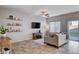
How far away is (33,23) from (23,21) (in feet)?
1.09

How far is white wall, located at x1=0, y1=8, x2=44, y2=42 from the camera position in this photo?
223 cm

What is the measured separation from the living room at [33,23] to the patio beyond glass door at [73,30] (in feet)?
0.18

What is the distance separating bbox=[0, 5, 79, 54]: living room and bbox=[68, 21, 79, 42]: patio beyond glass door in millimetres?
55

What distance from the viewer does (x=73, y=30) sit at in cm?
239

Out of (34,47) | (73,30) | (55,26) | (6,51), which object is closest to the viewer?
(6,51)

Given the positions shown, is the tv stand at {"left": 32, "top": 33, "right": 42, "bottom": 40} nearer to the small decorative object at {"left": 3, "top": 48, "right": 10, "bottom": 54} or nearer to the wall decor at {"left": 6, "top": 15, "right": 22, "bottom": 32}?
the wall decor at {"left": 6, "top": 15, "right": 22, "bottom": 32}

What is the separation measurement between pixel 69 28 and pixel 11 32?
1.66 m

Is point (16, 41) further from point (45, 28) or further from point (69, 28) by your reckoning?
point (69, 28)

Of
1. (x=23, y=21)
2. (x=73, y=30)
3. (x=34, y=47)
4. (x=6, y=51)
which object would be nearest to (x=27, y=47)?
(x=34, y=47)

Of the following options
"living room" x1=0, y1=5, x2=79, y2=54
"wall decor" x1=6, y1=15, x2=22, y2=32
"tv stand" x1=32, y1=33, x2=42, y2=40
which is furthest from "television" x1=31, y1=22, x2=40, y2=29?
"wall decor" x1=6, y1=15, x2=22, y2=32

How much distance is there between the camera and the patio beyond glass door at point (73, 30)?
91.4 inches

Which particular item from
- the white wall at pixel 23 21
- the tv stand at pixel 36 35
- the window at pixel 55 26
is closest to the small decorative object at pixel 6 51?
the white wall at pixel 23 21

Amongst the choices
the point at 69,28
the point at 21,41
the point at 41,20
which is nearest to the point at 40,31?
the point at 41,20

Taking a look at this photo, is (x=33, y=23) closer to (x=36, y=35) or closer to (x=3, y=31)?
(x=36, y=35)
